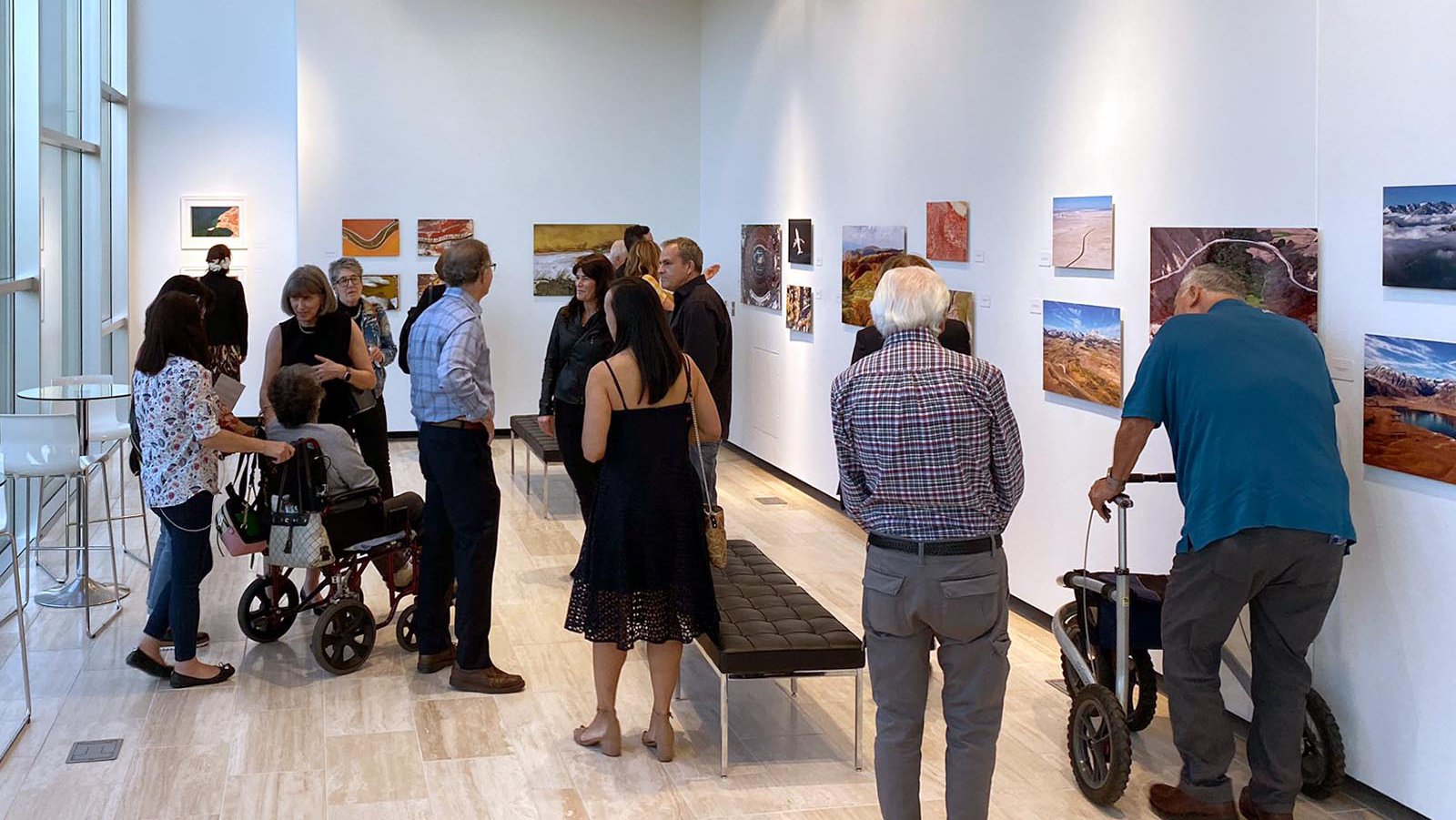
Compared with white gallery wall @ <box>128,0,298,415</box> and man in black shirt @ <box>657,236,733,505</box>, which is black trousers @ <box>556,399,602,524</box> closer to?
man in black shirt @ <box>657,236,733,505</box>

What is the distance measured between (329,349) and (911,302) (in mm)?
3984

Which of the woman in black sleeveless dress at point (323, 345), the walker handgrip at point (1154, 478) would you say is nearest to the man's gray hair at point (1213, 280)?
the walker handgrip at point (1154, 478)

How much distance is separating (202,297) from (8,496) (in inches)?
116

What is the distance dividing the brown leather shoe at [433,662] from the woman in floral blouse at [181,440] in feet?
3.20

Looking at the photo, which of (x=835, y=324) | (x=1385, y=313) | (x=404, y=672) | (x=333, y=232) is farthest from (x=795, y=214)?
(x=1385, y=313)

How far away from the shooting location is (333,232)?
13336 mm

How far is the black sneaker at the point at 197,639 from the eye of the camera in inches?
251

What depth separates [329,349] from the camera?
7.06m

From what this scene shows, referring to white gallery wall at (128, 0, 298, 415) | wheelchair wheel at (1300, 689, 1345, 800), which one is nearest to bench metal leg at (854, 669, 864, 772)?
wheelchair wheel at (1300, 689, 1345, 800)

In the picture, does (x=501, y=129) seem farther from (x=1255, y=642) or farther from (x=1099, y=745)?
(x=1255, y=642)

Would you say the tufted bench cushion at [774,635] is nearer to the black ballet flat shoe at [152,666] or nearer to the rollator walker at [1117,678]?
the rollator walker at [1117,678]

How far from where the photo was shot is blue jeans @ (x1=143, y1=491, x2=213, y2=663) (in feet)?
19.2

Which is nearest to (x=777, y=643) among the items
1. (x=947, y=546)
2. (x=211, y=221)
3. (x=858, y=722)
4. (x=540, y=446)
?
(x=858, y=722)

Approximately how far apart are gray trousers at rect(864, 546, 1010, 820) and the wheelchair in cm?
296
